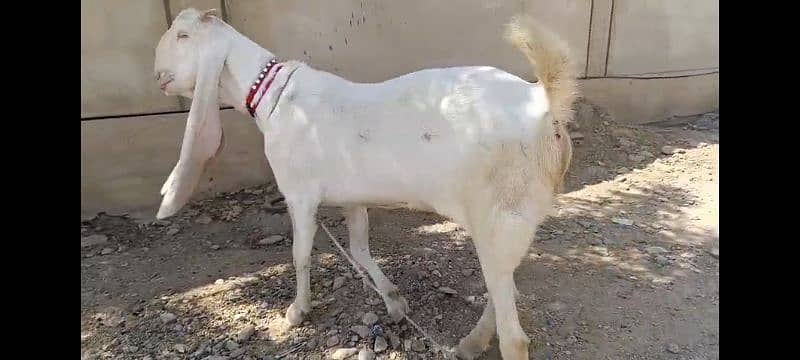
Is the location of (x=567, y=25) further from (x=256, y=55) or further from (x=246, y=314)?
(x=246, y=314)

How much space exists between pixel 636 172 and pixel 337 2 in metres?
2.93

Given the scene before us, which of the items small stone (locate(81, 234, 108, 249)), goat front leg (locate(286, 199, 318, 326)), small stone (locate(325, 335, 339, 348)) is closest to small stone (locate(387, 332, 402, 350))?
small stone (locate(325, 335, 339, 348))

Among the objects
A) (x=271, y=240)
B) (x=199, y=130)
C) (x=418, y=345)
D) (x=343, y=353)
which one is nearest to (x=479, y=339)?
(x=418, y=345)

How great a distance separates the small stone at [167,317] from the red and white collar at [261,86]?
121 cm

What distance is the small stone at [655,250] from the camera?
12.9 feet

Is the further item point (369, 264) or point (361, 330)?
point (369, 264)

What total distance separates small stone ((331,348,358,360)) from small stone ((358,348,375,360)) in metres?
0.04

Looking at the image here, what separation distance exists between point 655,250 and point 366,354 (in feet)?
7.06

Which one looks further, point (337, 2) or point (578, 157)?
point (578, 157)

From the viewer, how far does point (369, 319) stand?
3152mm

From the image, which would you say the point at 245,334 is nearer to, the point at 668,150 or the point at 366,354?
the point at 366,354

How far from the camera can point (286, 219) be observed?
14.5ft

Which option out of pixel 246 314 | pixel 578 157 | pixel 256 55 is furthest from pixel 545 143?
pixel 578 157

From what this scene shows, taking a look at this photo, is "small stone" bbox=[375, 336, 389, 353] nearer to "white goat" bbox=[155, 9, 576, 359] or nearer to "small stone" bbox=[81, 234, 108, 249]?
"white goat" bbox=[155, 9, 576, 359]
